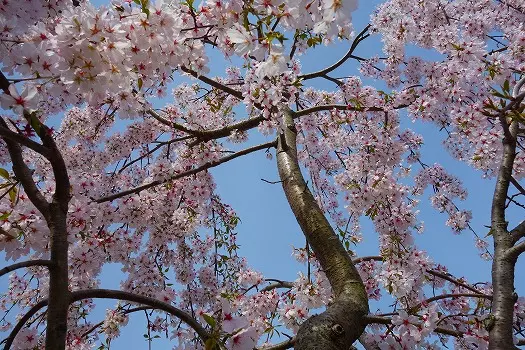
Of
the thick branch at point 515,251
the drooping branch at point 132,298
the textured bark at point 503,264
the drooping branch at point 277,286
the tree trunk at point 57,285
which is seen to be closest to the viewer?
the tree trunk at point 57,285

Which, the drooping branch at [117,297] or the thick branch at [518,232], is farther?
the thick branch at [518,232]

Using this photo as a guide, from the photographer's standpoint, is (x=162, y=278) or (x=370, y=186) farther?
(x=162, y=278)

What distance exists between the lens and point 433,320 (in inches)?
114

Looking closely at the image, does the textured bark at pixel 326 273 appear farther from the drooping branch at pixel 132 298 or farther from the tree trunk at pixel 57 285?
the tree trunk at pixel 57 285

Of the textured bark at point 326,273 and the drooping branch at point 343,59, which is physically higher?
the drooping branch at point 343,59

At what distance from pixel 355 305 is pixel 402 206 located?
1.97 m

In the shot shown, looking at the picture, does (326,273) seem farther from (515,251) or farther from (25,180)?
(25,180)

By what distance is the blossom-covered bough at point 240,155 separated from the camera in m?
2.13

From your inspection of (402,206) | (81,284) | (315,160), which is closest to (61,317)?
(81,284)

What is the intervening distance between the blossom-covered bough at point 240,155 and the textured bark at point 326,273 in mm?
14

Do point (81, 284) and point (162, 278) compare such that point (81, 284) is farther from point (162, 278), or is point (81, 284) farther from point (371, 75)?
point (371, 75)

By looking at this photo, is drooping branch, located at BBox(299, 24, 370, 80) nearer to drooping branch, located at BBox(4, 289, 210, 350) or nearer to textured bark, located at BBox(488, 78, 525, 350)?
textured bark, located at BBox(488, 78, 525, 350)

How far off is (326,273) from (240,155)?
6.95 feet

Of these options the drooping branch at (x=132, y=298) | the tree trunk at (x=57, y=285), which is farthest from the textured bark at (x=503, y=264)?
the tree trunk at (x=57, y=285)
